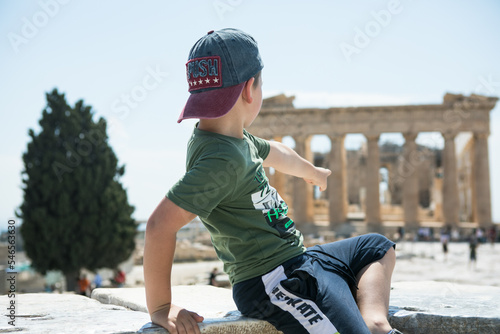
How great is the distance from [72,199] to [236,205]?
2034cm

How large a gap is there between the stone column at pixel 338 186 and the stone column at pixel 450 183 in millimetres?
6979

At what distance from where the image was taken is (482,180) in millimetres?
34375

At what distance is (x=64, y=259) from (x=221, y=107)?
20014mm

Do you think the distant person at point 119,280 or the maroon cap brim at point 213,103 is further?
the distant person at point 119,280

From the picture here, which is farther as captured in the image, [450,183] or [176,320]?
[450,183]

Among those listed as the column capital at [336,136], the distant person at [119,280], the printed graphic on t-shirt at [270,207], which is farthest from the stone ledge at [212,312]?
the column capital at [336,136]

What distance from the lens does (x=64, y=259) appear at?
2025cm

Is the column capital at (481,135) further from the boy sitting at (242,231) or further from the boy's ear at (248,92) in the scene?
the boy's ear at (248,92)

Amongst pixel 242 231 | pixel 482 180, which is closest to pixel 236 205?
pixel 242 231

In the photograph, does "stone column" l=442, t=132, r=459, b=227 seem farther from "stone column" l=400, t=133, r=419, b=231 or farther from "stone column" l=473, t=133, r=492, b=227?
"stone column" l=400, t=133, r=419, b=231

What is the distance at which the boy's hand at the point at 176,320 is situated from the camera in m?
2.02

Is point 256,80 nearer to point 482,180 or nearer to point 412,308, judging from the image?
point 412,308

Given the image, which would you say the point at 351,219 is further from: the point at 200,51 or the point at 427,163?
the point at 200,51

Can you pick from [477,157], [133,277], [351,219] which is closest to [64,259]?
[133,277]
